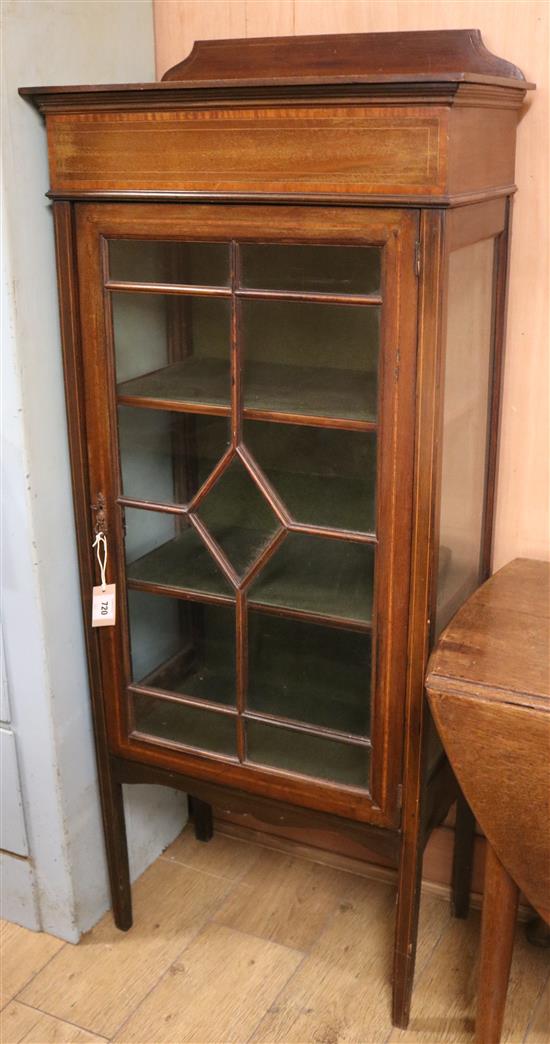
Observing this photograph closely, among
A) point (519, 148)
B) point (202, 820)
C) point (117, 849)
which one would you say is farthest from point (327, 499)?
point (202, 820)

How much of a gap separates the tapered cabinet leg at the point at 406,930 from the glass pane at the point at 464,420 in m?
0.39

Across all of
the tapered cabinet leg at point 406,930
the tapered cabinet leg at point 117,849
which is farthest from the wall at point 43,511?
the tapered cabinet leg at point 406,930

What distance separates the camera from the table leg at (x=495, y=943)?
1.58 metres

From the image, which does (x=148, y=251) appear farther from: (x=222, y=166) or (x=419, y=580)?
(x=419, y=580)

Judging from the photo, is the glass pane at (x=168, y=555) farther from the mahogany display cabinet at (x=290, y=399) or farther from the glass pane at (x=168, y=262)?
the glass pane at (x=168, y=262)

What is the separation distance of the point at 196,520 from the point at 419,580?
1.30 ft

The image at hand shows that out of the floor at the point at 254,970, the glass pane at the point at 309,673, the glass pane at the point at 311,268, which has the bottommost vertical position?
the floor at the point at 254,970

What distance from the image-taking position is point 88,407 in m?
1.72

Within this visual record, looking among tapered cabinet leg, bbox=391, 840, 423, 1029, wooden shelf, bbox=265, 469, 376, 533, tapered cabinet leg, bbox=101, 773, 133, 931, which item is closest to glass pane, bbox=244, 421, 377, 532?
wooden shelf, bbox=265, 469, 376, 533

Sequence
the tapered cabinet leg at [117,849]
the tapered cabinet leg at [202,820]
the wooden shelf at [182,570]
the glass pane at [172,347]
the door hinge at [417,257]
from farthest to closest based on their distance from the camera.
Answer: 1. the tapered cabinet leg at [202,820]
2. the tapered cabinet leg at [117,849]
3. the wooden shelf at [182,570]
4. the glass pane at [172,347]
5. the door hinge at [417,257]

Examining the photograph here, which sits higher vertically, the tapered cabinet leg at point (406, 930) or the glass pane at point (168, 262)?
the glass pane at point (168, 262)

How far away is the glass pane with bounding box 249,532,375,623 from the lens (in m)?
1.61

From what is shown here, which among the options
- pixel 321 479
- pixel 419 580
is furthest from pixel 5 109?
pixel 419 580

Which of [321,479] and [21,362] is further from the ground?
[21,362]
